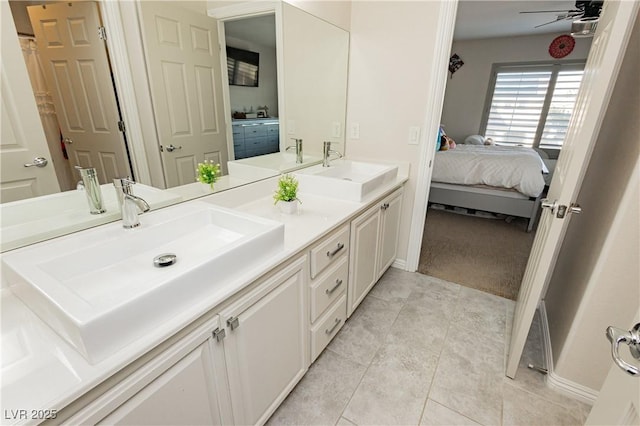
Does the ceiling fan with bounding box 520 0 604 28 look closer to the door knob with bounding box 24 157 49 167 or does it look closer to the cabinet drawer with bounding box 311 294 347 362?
the cabinet drawer with bounding box 311 294 347 362

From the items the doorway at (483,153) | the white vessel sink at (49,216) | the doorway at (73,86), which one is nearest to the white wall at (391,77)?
the doorway at (483,153)

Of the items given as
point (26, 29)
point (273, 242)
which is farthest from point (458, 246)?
point (26, 29)

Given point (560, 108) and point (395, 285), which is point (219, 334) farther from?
point (560, 108)

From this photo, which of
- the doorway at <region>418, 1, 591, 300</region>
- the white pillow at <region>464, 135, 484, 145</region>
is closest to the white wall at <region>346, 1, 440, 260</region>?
the doorway at <region>418, 1, 591, 300</region>

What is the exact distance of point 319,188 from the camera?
1.89 metres

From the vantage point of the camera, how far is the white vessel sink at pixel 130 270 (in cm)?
67

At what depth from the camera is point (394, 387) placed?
153 cm

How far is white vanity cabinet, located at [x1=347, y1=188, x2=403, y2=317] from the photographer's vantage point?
1.78m

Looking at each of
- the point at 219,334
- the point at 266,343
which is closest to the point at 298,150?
the point at 266,343

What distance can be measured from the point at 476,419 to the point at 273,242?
1.23 m

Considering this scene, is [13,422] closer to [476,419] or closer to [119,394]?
[119,394]

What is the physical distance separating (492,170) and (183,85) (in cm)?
345

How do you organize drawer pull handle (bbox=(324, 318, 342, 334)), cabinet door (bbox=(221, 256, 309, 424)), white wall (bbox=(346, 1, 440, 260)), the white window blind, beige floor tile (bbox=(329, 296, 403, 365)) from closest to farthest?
cabinet door (bbox=(221, 256, 309, 424)) → drawer pull handle (bbox=(324, 318, 342, 334)) → beige floor tile (bbox=(329, 296, 403, 365)) → white wall (bbox=(346, 1, 440, 260)) → the white window blind

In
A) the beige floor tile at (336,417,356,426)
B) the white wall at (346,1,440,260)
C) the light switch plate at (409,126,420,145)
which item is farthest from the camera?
the light switch plate at (409,126,420,145)
